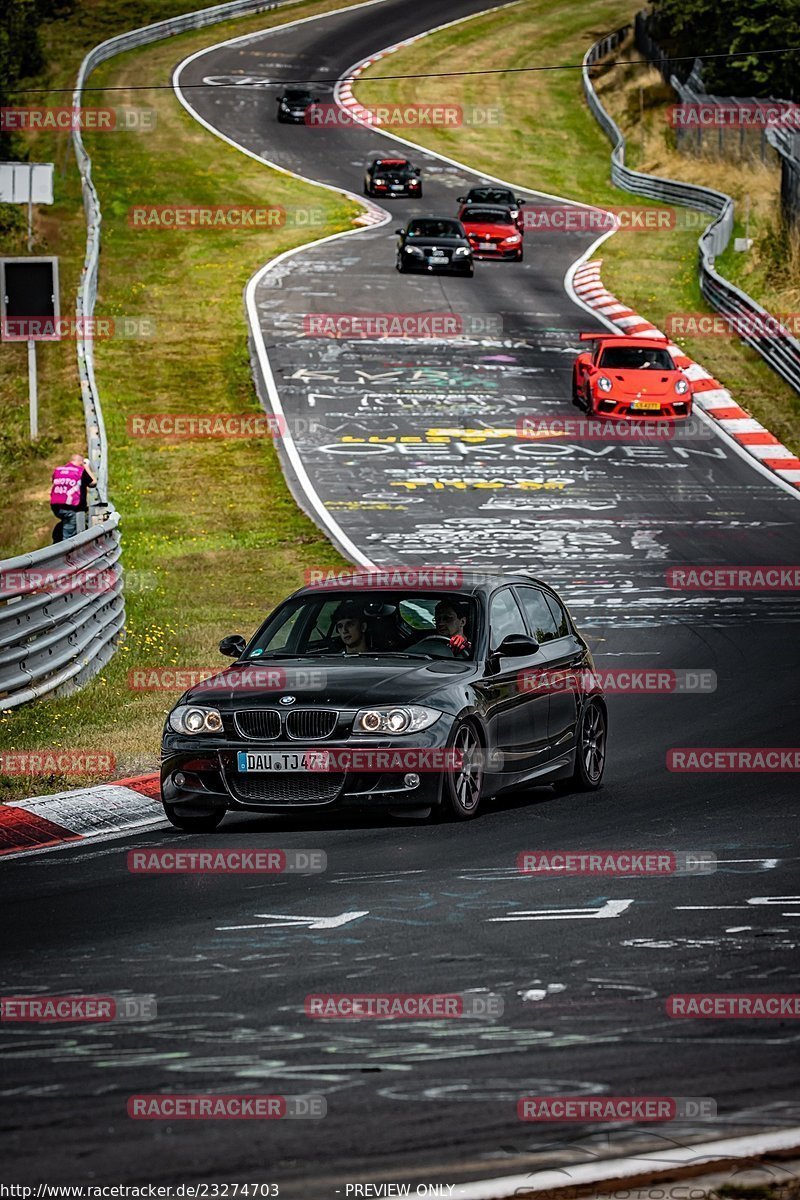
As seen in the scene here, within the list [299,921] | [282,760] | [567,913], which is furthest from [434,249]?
[299,921]

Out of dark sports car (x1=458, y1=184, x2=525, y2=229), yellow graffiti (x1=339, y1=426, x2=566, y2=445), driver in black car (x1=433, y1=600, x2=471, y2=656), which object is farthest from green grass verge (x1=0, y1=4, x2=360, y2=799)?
dark sports car (x1=458, y1=184, x2=525, y2=229)

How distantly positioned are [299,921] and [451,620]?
3880 millimetres

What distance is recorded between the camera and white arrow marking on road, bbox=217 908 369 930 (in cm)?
816

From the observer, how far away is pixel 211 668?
56.3 feet

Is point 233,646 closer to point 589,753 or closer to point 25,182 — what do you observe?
point 589,753

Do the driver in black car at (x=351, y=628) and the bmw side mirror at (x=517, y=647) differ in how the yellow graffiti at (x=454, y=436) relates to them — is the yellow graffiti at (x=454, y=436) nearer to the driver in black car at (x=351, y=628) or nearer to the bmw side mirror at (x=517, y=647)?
the driver in black car at (x=351, y=628)

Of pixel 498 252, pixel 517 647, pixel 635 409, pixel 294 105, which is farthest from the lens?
pixel 294 105

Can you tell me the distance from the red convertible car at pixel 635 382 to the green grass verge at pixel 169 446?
19.3 ft

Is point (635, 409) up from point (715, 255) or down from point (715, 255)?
down

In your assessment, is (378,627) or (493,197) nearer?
(378,627)

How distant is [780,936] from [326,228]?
48393 millimetres

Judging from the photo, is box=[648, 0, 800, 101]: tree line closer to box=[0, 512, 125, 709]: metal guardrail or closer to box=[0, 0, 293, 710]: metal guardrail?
box=[0, 0, 293, 710]: metal guardrail

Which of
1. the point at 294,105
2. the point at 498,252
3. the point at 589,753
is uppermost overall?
the point at 294,105

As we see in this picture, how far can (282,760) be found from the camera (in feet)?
34.8
